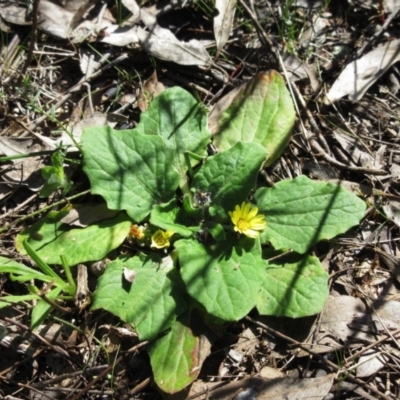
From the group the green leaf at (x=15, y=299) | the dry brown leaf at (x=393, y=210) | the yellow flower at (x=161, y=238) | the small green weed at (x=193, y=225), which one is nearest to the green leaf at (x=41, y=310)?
the green leaf at (x=15, y=299)

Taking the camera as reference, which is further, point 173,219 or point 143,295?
point 173,219

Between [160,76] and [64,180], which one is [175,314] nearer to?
[64,180]

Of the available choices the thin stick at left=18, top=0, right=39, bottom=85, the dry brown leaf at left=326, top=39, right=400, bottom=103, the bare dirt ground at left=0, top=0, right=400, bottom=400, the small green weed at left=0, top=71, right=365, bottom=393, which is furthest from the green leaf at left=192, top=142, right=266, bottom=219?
the thin stick at left=18, top=0, right=39, bottom=85

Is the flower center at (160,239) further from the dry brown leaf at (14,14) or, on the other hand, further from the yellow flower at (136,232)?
the dry brown leaf at (14,14)

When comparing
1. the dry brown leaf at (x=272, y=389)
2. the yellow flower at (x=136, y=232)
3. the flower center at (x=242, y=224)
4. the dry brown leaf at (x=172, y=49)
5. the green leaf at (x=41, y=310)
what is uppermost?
the dry brown leaf at (x=172, y=49)

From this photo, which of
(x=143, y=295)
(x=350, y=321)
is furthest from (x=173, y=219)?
(x=350, y=321)

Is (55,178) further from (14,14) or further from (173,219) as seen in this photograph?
(14,14)
